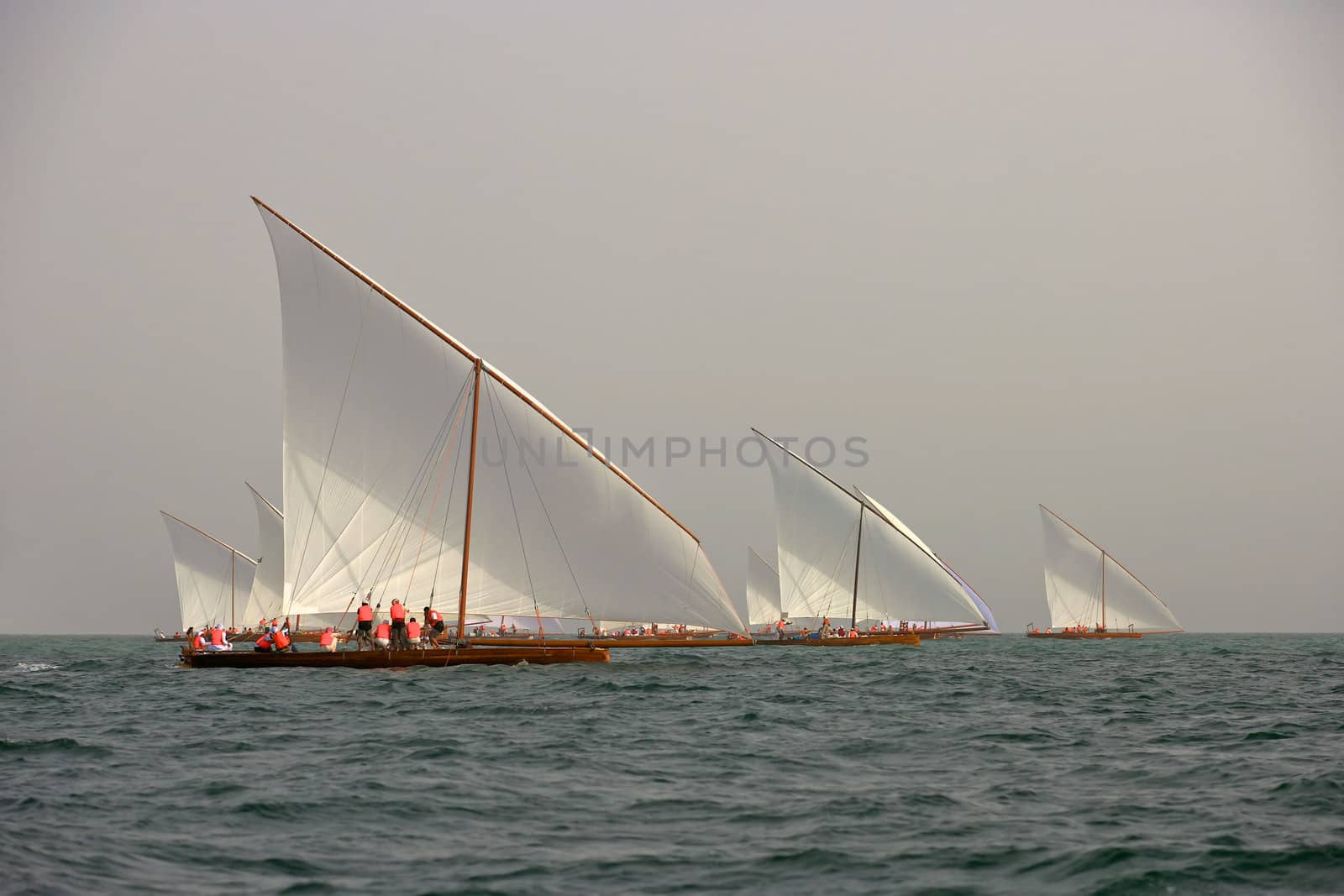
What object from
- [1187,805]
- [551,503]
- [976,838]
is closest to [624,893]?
[976,838]

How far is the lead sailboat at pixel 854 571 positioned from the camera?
87250mm

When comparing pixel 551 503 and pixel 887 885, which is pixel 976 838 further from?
pixel 551 503

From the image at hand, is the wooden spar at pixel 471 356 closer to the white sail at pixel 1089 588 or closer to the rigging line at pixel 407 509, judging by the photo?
the rigging line at pixel 407 509

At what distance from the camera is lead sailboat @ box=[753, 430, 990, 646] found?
8725cm

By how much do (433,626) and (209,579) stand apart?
255 ft

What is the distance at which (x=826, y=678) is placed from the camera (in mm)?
42781

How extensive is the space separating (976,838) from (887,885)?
7.74 feet

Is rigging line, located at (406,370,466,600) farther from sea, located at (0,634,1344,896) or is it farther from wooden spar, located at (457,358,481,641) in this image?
sea, located at (0,634,1344,896)

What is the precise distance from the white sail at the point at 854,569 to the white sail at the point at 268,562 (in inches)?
1560

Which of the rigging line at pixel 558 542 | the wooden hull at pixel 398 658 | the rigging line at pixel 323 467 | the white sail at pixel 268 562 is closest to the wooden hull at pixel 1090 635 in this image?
the white sail at pixel 268 562

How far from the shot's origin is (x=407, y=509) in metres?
41.9

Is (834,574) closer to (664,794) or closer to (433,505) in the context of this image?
(433,505)

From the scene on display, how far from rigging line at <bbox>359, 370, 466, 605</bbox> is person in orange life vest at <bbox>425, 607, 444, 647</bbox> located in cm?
229

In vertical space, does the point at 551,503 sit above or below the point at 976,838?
above
